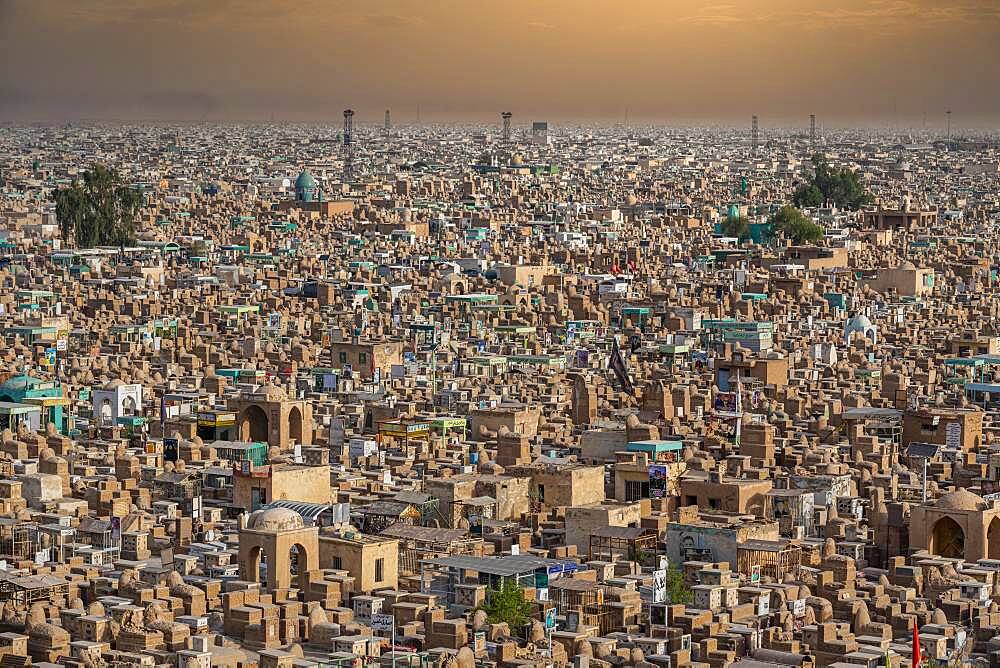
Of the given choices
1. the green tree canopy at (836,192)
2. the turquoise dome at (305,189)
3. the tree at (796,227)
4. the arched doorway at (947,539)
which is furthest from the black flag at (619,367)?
the green tree canopy at (836,192)

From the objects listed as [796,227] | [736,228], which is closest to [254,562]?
[796,227]

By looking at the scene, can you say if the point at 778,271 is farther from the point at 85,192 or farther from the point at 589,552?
the point at 589,552

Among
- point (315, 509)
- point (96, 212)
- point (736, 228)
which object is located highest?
point (96, 212)

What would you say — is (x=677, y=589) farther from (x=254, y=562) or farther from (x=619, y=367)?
(x=619, y=367)

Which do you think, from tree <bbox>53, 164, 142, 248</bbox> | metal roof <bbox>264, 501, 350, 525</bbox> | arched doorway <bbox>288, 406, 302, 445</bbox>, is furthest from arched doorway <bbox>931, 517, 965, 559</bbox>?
tree <bbox>53, 164, 142, 248</bbox>

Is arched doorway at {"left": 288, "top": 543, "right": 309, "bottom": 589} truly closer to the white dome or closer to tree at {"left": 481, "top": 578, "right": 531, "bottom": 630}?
the white dome
